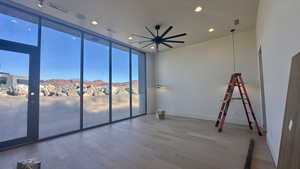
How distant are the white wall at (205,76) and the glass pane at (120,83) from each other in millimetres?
1915

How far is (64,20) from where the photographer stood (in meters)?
3.66

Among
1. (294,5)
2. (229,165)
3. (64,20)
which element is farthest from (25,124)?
(294,5)

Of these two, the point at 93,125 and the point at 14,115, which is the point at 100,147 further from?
the point at 14,115

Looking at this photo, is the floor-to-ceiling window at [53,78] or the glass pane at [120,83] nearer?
the floor-to-ceiling window at [53,78]

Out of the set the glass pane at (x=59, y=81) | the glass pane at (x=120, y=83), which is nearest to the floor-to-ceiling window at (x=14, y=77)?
the glass pane at (x=59, y=81)

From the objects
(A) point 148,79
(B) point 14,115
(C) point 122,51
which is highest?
(C) point 122,51

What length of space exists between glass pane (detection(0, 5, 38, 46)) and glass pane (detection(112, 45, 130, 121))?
250cm

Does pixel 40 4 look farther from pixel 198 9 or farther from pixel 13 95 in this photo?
pixel 198 9

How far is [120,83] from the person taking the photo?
5.57 meters

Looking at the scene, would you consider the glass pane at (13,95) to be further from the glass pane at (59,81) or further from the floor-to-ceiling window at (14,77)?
the glass pane at (59,81)

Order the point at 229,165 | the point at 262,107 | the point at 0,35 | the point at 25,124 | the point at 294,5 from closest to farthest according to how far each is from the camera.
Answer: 1. the point at 294,5
2. the point at 229,165
3. the point at 0,35
4. the point at 25,124
5. the point at 262,107

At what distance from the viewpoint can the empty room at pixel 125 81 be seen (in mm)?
2223

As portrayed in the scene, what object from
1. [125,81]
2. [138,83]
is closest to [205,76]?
[138,83]

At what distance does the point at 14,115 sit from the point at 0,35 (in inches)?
A: 72.2
